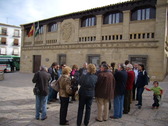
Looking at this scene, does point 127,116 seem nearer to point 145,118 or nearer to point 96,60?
point 145,118

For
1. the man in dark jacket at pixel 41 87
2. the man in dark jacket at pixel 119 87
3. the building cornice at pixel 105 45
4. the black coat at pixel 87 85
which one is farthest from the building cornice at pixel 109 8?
the man in dark jacket at pixel 41 87

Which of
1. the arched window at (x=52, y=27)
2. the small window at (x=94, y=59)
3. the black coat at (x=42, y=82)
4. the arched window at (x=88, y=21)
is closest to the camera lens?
the black coat at (x=42, y=82)

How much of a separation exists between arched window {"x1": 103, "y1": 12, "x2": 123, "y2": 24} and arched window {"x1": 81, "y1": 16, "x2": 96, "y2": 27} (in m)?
1.50

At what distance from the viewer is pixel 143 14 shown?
14031 millimetres

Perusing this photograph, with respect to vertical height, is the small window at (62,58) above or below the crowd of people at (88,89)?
above

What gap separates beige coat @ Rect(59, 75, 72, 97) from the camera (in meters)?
4.05

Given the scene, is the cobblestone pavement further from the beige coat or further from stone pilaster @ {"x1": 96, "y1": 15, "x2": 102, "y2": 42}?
stone pilaster @ {"x1": 96, "y1": 15, "x2": 102, "y2": 42}

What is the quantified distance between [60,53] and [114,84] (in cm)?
1541

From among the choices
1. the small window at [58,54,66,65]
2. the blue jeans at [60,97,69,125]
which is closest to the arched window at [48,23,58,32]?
the small window at [58,54,66,65]

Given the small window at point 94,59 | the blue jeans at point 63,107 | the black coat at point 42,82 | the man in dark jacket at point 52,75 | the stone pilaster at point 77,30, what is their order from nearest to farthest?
the blue jeans at point 63,107 < the black coat at point 42,82 < the man in dark jacket at point 52,75 < the small window at point 94,59 < the stone pilaster at point 77,30

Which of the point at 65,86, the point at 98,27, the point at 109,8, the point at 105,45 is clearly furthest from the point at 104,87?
the point at 109,8

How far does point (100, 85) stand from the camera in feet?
14.5

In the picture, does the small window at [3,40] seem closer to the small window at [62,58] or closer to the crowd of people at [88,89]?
the small window at [62,58]

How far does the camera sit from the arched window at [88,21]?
1739 cm
